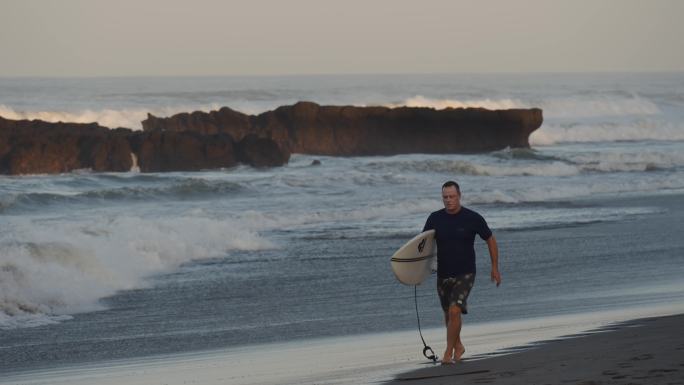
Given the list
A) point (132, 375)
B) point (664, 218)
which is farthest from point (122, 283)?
point (664, 218)

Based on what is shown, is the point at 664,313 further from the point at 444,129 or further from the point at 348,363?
the point at 444,129

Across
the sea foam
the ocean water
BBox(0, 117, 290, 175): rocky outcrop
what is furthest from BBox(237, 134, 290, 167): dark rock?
the sea foam

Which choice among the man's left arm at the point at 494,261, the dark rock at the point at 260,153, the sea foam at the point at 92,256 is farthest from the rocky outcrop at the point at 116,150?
the man's left arm at the point at 494,261

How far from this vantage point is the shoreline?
8633 mm

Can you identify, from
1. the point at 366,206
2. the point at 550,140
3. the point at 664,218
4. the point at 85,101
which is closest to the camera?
the point at 664,218

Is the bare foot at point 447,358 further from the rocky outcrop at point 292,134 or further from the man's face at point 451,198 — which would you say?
the rocky outcrop at point 292,134

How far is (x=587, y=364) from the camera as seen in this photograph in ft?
26.1

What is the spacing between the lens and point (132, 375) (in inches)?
368

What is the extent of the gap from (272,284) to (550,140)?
45.2 metres

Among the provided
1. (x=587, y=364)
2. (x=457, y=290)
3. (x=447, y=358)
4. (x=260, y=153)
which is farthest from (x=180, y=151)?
(x=587, y=364)

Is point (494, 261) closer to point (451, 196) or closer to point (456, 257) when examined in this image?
point (456, 257)

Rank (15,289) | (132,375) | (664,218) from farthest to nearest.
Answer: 1. (664,218)
2. (15,289)
3. (132,375)

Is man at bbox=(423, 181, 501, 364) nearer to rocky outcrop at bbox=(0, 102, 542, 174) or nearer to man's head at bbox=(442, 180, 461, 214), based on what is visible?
man's head at bbox=(442, 180, 461, 214)

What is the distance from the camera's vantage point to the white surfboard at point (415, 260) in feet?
30.5
